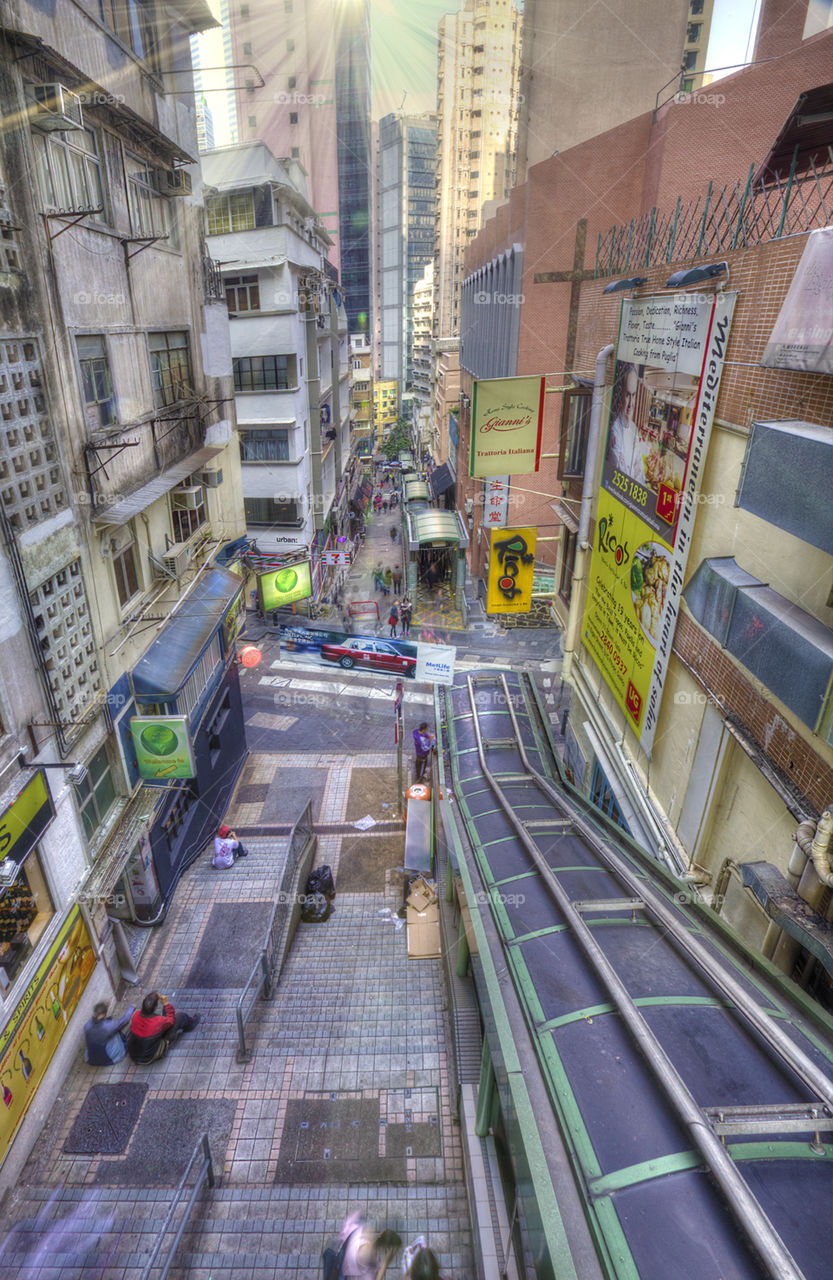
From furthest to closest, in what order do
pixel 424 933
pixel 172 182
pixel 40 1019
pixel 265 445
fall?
pixel 265 445 → pixel 172 182 → pixel 424 933 → pixel 40 1019

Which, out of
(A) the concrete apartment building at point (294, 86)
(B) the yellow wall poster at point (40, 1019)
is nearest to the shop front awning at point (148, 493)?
(B) the yellow wall poster at point (40, 1019)

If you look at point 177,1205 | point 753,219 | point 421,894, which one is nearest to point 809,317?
point 753,219

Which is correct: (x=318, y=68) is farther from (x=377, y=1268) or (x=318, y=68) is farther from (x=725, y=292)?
(x=377, y=1268)

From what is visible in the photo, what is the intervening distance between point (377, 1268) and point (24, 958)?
603 cm

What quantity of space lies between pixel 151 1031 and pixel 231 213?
1128 inches

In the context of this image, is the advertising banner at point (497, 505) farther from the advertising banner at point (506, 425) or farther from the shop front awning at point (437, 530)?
the advertising banner at point (506, 425)

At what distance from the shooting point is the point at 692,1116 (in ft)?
12.3

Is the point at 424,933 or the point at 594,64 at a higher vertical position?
the point at 594,64

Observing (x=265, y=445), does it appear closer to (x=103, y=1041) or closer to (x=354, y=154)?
(x=103, y=1041)

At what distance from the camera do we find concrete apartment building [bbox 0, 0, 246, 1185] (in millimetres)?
8570

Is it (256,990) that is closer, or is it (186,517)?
(256,990)

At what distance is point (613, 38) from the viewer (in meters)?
24.0

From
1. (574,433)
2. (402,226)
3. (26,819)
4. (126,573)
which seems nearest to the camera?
(26,819)

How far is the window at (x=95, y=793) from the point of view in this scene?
1073 cm
